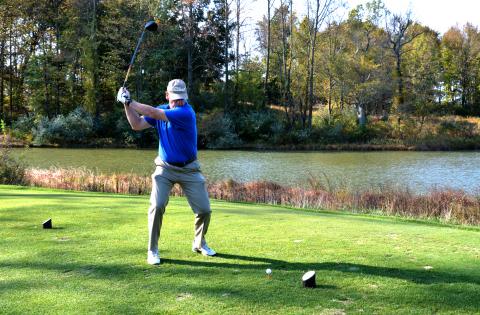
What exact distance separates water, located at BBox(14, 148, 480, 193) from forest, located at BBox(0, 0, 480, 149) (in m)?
8.16

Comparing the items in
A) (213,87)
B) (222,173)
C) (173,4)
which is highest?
(173,4)

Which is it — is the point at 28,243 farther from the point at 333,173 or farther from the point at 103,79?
the point at 103,79

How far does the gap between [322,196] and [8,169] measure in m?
13.9

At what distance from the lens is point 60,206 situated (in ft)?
36.3

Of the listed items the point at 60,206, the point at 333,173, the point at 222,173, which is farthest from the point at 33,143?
the point at 60,206

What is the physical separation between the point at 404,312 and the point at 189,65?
53.1m

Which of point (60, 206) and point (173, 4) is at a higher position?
point (173, 4)

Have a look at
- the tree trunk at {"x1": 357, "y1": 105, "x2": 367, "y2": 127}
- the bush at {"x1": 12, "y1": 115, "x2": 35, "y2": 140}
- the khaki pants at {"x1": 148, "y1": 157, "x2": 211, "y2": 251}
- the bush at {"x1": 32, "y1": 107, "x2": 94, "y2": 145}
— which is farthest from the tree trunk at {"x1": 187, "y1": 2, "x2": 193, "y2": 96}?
the khaki pants at {"x1": 148, "y1": 157, "x2": 211, "y2": 251}

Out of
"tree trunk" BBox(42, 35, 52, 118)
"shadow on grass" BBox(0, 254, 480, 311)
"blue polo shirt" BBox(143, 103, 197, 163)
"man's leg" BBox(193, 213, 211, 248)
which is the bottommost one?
"shadow on grass" BBox(0, 254, 480, 311)

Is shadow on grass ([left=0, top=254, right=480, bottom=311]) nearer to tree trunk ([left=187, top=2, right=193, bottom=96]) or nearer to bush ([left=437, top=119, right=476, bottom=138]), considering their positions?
tree trunk ([left=187, top=2, right=193, bottom=96])

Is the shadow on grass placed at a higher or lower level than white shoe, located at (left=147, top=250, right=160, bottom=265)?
lower

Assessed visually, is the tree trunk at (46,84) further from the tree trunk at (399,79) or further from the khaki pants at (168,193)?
the khaki pants at (168,193)

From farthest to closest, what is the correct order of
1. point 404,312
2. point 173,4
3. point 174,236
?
1. point 173,4
2. point 174,236
3. point 404,312

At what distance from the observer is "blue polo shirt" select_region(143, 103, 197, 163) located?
243 inches
